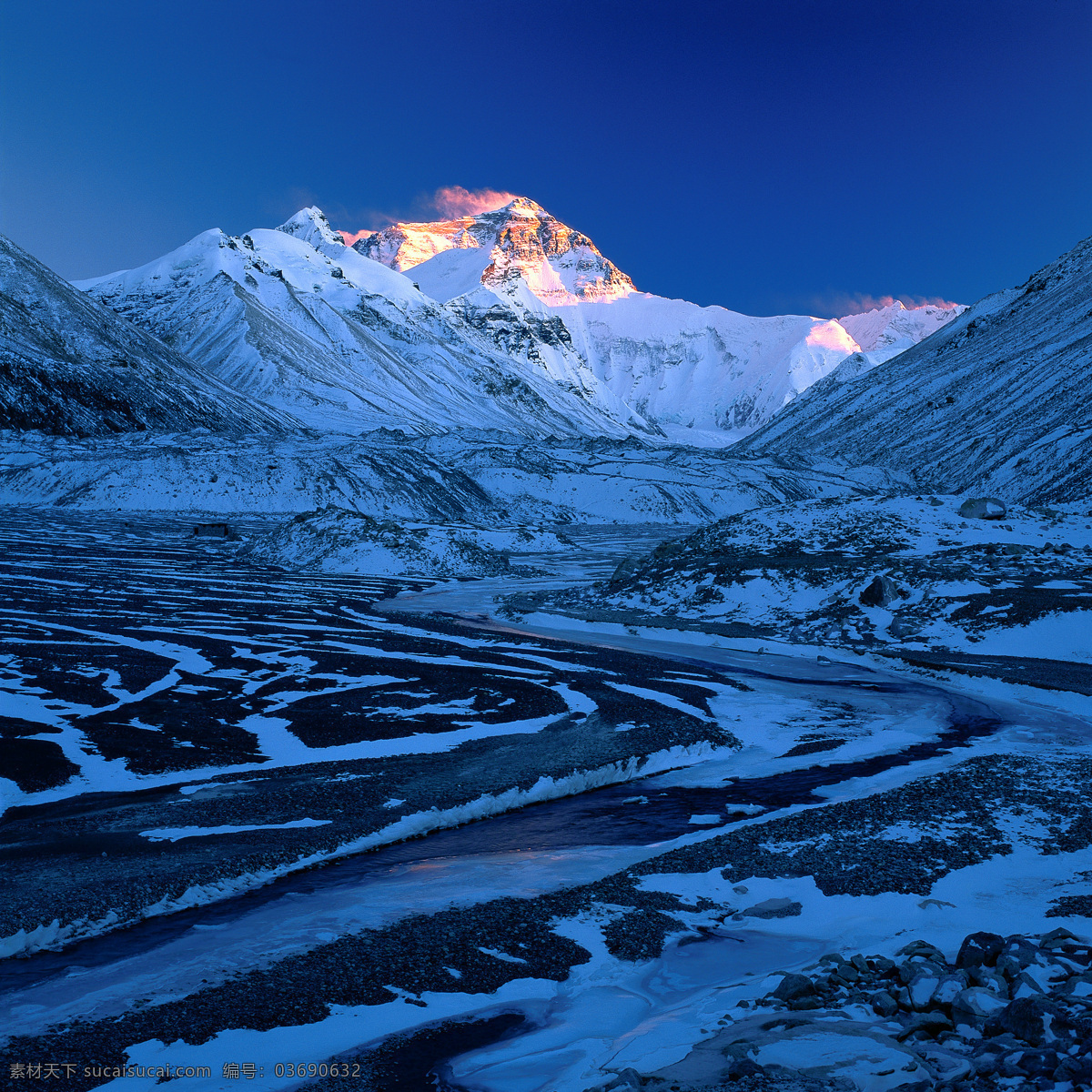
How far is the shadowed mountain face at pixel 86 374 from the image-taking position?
100125mm

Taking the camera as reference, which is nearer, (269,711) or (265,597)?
(269,711)

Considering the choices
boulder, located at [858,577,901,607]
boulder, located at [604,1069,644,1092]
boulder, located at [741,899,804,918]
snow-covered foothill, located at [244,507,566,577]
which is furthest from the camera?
snow-covered foothill, located at [244,507,566,577]

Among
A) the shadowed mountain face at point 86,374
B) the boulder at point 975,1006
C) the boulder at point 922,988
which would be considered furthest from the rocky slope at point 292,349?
the boulder at point 975,1006

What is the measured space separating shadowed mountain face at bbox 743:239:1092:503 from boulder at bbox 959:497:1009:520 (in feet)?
89.7

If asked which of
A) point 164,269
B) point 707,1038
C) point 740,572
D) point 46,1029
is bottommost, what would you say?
point 46,1029

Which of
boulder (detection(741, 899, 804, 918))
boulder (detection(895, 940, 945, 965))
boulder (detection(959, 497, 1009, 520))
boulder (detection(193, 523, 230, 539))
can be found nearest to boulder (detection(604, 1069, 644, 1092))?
boulder (detection(895, 940, 945, 965))

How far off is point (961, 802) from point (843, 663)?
8.94m

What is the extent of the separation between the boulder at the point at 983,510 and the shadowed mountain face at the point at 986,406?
2735 centimetres

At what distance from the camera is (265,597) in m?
24.7

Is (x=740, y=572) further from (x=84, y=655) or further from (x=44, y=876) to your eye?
(x=44, y=876)

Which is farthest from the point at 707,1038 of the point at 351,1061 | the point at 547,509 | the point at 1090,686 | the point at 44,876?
the point at 547,509

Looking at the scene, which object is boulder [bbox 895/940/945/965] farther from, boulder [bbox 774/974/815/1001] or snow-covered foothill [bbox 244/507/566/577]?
snow-covered foothill [bbox 244/507/566/577]

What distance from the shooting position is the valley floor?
15.3 feet

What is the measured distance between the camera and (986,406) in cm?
8656
